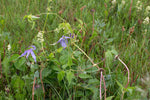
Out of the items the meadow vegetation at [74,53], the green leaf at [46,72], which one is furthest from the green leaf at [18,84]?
the green leaf at [46,72]

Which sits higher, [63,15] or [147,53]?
[63,15]

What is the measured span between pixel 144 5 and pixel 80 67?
2.17 meters

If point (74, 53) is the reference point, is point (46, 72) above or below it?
below

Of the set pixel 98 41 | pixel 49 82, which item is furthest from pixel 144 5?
pixel 49 82

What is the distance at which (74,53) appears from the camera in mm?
1681

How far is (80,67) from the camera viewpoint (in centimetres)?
164

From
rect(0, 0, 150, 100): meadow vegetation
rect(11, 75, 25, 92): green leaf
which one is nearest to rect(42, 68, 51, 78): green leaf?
rect(0, 0, 150, 100): meadow vegetation

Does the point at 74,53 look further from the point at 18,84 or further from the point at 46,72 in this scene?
the point at 18,84

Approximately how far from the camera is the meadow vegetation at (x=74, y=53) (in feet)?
5.12

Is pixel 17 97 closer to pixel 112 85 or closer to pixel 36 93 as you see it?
pixel 36 93

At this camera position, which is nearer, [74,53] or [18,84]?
[18,84]

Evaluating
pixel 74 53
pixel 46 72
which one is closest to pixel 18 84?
pixel 46 72

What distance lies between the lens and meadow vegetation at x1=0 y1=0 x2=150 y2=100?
1560 mm

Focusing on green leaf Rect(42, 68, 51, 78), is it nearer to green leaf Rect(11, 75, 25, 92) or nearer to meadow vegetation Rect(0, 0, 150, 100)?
meadow vegetation Rect(0, 0, 150, 100)
